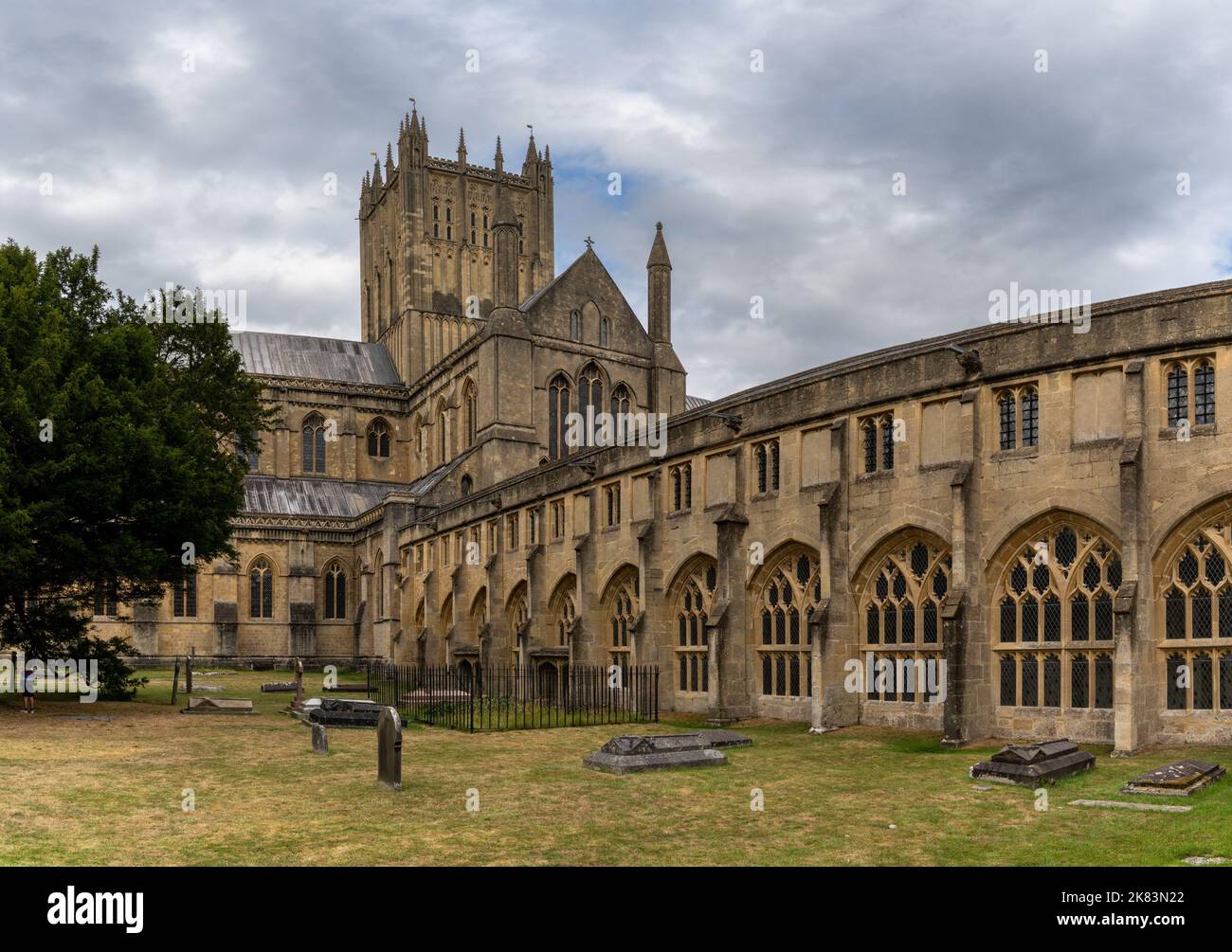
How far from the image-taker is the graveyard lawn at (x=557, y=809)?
37.0ft

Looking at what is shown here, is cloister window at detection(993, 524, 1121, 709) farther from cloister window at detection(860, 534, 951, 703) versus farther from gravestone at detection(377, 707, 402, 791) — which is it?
gravestone at detection(377, 707, 402, 791)

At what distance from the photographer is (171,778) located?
1672 centimetres

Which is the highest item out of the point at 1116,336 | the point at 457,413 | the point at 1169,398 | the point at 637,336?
the point at 637,336

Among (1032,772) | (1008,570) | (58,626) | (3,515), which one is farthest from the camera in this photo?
(58,626)

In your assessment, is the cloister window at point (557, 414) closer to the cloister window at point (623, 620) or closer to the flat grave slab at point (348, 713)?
→ the cloister window at point (623, 620)

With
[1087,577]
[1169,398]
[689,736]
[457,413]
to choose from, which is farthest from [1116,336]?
[457,413]

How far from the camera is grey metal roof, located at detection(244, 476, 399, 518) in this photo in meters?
65.9

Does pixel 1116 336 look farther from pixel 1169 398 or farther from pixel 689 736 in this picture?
pixel 689 736

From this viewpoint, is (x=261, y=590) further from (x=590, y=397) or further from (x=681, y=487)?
(x=681, y=487)

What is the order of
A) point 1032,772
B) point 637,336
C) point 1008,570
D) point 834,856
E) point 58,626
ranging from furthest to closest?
point 637,336 < point 58,626 < point 1008,570 < point 1032,772 < point 834,856

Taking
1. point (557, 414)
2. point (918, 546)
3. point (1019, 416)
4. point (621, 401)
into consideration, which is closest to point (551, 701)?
point (918, 546)

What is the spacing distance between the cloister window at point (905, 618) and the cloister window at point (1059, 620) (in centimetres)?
168

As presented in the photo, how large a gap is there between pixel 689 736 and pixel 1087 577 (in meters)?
7.90

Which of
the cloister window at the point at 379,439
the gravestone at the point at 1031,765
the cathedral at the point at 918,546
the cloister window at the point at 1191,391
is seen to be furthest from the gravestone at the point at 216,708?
the cloister window at the point at 379,439
